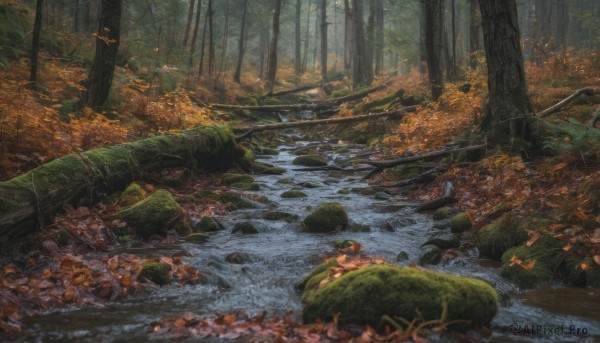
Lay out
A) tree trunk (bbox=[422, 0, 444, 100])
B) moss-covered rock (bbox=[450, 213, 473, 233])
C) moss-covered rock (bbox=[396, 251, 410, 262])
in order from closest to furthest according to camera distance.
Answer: moss-covered rock (bbox=[396, 251, 410, 262]) < moss-covered rock (bbox=[450, 213, 473, 233]) < tree trunk (bbox=[422, 0, 444, 100])

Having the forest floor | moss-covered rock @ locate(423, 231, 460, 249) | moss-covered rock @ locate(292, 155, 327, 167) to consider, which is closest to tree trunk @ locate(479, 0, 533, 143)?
the forest floor

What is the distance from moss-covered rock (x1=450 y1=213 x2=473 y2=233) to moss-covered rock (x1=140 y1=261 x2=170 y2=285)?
4.67 metres

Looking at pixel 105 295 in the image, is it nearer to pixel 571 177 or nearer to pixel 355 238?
pixel 355 238

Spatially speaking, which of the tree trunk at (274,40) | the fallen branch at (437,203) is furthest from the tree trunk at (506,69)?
the tree trunk at (274,40)

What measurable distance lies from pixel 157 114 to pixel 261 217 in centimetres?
525

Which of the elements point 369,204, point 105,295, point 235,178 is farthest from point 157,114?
point 105,295

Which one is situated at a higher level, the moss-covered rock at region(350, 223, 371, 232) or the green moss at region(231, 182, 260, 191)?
the green moss at region(231, 182, 260, 191)

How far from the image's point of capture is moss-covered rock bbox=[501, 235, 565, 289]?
5.48 meters

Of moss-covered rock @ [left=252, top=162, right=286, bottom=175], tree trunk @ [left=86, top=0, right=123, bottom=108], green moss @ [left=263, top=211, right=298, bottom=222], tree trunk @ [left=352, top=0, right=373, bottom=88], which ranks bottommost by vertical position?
green moss @ [left=263, top=211, right=298, bottom=222]

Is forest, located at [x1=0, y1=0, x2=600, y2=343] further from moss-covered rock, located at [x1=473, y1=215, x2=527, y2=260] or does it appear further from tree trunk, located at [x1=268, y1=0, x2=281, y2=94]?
tree trunk, located at [x1=268, y1=0, x2=281, y2=94]

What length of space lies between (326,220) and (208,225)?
6.68ft

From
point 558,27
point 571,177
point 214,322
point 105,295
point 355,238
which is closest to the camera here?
point 214,322

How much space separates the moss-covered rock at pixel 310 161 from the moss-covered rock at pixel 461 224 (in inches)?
305

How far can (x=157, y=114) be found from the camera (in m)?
12.7
